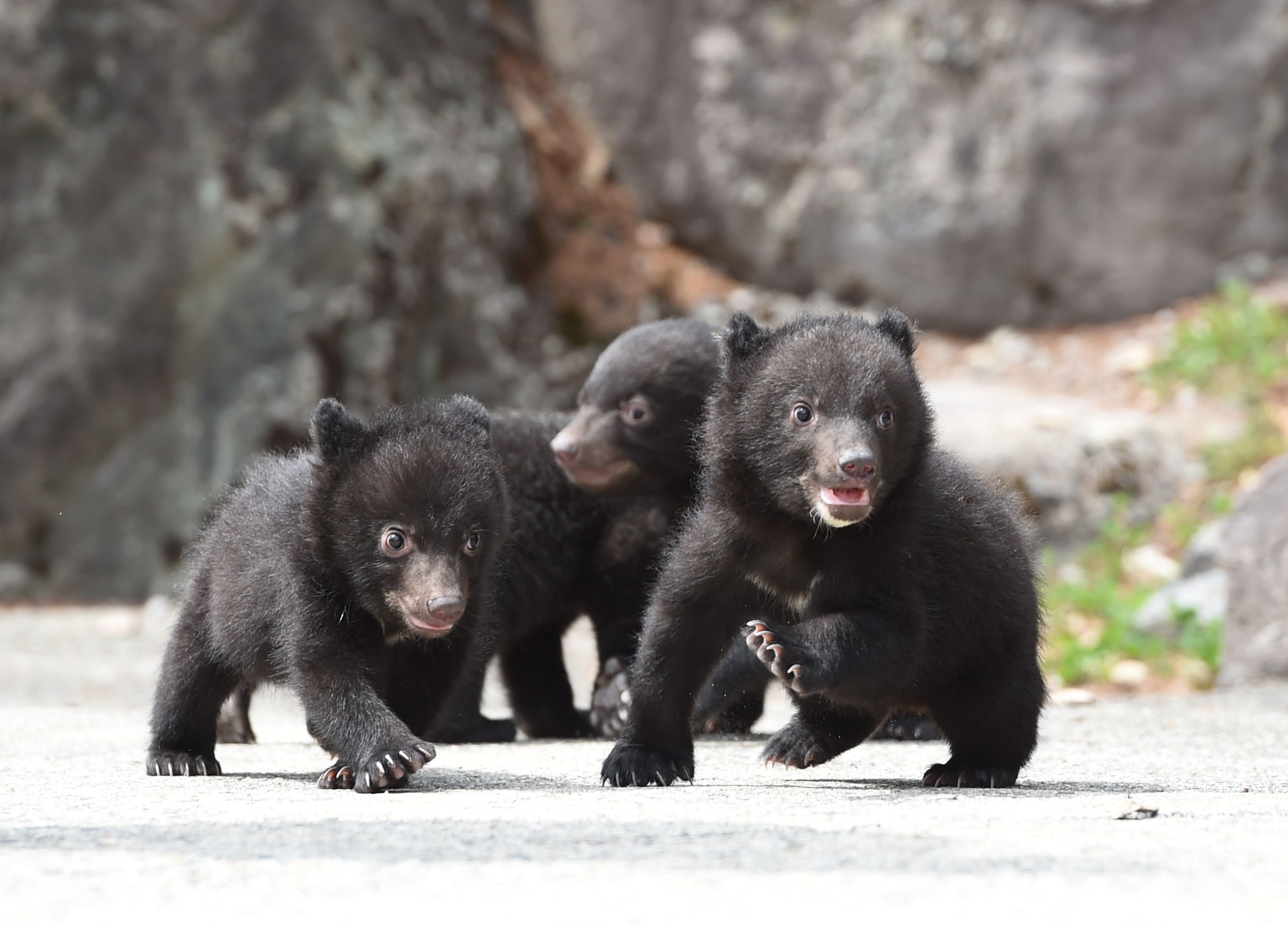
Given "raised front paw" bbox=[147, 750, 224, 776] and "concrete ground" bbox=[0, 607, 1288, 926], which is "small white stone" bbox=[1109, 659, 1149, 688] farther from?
"raised front paw" bbox=[147, 750, 224, 776]

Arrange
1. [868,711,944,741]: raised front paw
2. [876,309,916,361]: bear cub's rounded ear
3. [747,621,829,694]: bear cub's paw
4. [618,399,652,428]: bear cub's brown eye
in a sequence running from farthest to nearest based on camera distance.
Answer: [618,399,652,428]: bear cub's brown eye → [868,711,944,741]: raised front paw → [876,309,916,361]: bear cub's rounded ear → [747,621,829,694]: bear cub's paw

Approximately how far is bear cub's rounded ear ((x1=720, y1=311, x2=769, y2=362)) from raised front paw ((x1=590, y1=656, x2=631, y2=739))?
2.13 metres

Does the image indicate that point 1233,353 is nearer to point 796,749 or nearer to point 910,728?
point 910,728

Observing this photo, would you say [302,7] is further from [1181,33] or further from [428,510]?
[428,510]

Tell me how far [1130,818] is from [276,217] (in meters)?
10.4

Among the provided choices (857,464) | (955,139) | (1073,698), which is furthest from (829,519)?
(955,139)

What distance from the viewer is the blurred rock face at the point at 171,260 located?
12.2 metres

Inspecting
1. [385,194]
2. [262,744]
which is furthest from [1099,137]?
[262,744]

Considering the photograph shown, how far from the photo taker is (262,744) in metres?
6.39

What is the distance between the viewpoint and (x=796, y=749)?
5008mm

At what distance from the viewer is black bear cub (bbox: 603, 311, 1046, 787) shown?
4367mm

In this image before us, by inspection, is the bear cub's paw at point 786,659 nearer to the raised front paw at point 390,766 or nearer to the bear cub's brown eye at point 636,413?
the raised front paw at point 390,766

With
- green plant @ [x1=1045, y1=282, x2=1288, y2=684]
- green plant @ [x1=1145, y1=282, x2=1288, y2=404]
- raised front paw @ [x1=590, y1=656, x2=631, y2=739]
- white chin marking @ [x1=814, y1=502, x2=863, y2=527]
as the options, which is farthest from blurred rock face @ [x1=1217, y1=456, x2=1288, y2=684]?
white chin marking @ [x1=814, y1=502, x2=863, y2=527]

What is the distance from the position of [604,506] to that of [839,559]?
249cm
